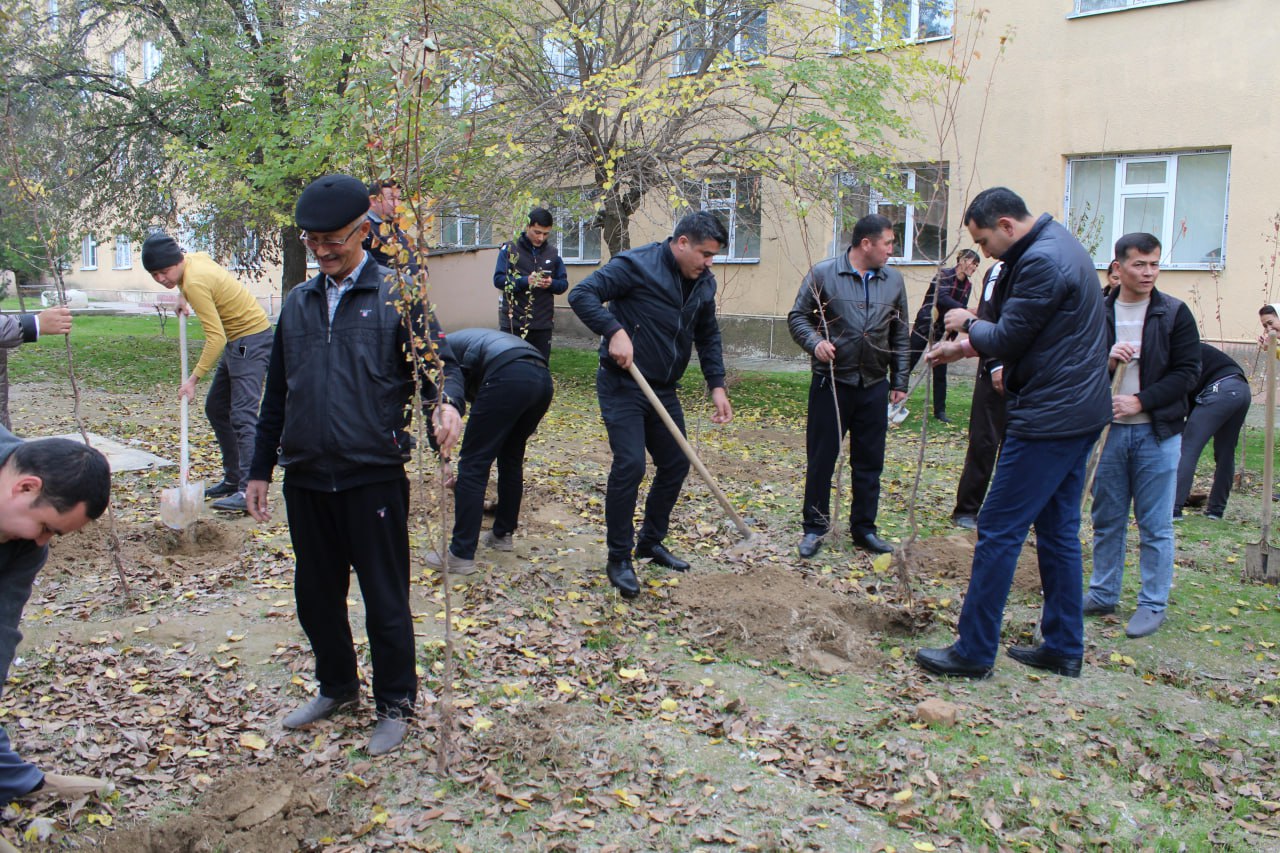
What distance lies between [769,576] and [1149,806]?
2.27 metres

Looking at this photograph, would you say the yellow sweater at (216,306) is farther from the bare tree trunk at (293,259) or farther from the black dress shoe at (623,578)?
Result: the bare tree trunk at (293,259)

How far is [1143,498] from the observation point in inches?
184

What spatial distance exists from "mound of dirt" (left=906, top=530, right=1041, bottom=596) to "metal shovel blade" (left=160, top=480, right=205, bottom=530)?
3953 millimetres

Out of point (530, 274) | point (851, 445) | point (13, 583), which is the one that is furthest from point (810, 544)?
point (530, 274)

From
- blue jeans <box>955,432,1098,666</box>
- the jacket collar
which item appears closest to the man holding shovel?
blue jeans <box>955,432,1098,666</box>

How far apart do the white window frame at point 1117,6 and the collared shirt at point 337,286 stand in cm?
1235

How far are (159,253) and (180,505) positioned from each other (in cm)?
149

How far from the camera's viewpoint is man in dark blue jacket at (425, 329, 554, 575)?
195 inches

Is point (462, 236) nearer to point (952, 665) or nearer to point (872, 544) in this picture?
point (872, 544)

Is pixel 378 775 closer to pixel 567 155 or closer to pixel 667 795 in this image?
pixel 667 795

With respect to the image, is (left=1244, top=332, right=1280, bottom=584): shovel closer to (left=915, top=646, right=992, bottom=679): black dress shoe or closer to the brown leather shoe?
(left=915, top=646, right=992, bottom=679): black dress shoe

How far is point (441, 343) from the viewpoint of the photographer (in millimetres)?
3430

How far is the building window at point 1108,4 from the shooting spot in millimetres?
12164

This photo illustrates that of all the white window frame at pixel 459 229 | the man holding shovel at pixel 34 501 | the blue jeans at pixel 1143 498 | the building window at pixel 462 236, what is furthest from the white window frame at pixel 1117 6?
the man holding shovel at pixel 34 501
